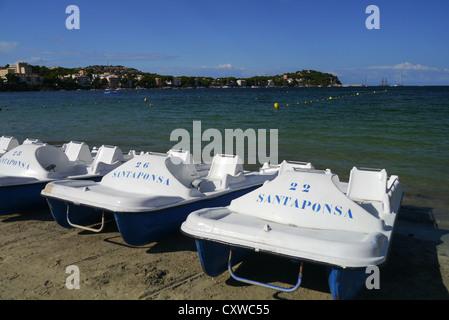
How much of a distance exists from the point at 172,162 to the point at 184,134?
48.2 ft

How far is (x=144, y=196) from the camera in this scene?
513cm

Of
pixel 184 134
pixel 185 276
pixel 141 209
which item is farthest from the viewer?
pixel 184 134

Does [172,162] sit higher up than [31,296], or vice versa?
[172,162]

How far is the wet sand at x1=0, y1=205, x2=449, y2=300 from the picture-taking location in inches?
161

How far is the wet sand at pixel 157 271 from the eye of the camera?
4.09 metres

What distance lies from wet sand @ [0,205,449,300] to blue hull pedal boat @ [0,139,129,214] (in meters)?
0.61

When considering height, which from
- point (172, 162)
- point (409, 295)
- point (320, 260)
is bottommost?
point (409, 295)

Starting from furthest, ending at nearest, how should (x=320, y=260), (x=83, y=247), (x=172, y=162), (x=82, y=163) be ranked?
(x=82, y=163) < (x=172, y=162) < (x=83, y=247) < (x=320, y=260)

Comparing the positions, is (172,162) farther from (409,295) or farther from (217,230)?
(409,295)

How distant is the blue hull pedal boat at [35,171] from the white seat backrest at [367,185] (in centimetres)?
414

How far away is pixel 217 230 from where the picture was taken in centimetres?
393

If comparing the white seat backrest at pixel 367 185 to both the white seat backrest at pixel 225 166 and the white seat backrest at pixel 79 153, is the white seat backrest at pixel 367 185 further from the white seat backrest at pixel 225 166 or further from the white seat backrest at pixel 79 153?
the white seat backrest at pixel 79 153

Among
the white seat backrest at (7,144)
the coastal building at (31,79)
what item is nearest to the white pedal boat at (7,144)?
the white seat backrest at (7,144)

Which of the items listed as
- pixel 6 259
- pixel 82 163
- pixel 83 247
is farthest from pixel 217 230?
pixel 82 163
